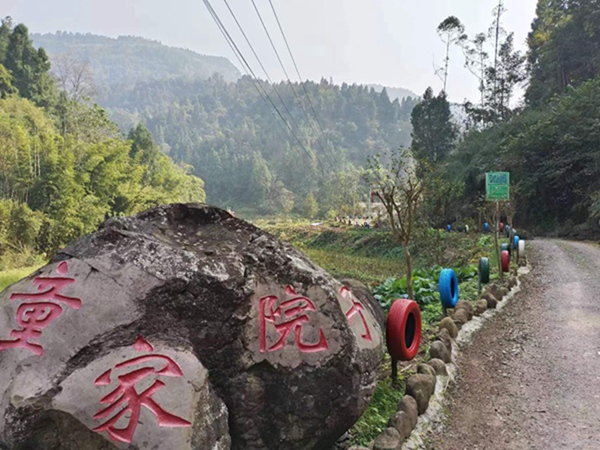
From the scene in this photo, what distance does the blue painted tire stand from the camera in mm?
5117

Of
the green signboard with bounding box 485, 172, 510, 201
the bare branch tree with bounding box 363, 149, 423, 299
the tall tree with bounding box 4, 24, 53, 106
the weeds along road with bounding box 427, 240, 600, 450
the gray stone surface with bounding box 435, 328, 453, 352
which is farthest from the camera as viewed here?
the tall tree with bounding box 4, 24, 53, 106

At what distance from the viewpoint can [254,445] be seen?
223cm

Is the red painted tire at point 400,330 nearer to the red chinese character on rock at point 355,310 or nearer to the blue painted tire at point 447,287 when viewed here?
the red chinese character on rock at point 355,310

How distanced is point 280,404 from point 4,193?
519 inches

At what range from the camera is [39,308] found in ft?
6.88

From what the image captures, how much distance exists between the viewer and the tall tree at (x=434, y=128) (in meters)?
30.8

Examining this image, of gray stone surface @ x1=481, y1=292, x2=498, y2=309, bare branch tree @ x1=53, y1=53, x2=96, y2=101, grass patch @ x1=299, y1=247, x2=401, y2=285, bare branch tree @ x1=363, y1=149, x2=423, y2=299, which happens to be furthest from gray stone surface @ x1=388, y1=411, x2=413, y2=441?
bare branch tree @ x1=53, y1=53, x2=96, y2=101

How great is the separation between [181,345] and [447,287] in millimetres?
3786

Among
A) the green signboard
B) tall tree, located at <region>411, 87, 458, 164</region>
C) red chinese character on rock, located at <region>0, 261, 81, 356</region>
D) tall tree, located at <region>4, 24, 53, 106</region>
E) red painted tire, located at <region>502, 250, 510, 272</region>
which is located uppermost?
tall tree, located at <region>4, 24, 53, 106</region>

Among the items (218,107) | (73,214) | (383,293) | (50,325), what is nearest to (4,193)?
(73,214)

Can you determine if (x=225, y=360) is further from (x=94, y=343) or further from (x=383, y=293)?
(x=383, y=293)

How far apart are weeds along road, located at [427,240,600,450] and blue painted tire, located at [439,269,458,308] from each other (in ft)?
1.64

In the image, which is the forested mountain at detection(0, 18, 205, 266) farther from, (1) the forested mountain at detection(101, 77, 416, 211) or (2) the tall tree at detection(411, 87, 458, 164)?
(1) the forested mountain at detection(101, 77, 416, 211)

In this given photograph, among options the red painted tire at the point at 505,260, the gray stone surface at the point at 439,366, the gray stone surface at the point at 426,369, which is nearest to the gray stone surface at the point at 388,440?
the gray stone surface at the point at 426,369
